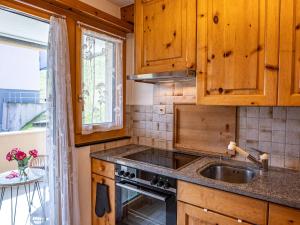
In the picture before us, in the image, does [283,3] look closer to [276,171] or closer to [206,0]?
[206,0]

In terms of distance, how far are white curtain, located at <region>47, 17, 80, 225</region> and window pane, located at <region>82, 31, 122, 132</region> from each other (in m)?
0.24

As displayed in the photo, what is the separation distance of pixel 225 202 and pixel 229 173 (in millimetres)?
437

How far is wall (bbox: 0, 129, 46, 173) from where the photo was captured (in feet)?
10.8

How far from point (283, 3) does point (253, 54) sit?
0.30m

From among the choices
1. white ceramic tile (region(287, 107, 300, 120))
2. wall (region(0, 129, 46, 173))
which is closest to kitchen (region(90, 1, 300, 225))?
white ceramic tile (region(287, 107, 300, 120))

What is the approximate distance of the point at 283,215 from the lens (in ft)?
3.45

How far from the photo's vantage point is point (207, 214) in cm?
128

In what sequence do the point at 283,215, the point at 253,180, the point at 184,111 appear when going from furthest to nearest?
1. the point at 184,111
2. the point at 253,180
3. the point at 283,215

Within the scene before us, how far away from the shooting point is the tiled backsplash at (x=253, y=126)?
1458 millimetres

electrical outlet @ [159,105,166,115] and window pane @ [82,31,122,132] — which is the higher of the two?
window pane @ [82,31,122,132]

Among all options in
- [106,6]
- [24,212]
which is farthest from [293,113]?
[24,212]

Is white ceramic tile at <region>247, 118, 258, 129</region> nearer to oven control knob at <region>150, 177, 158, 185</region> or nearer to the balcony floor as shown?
oven control knob at <region>150, 177, 158, 185</region>

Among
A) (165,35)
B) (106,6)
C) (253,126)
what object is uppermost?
(106,6)

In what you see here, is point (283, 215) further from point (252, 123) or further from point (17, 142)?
point (17, 142)
